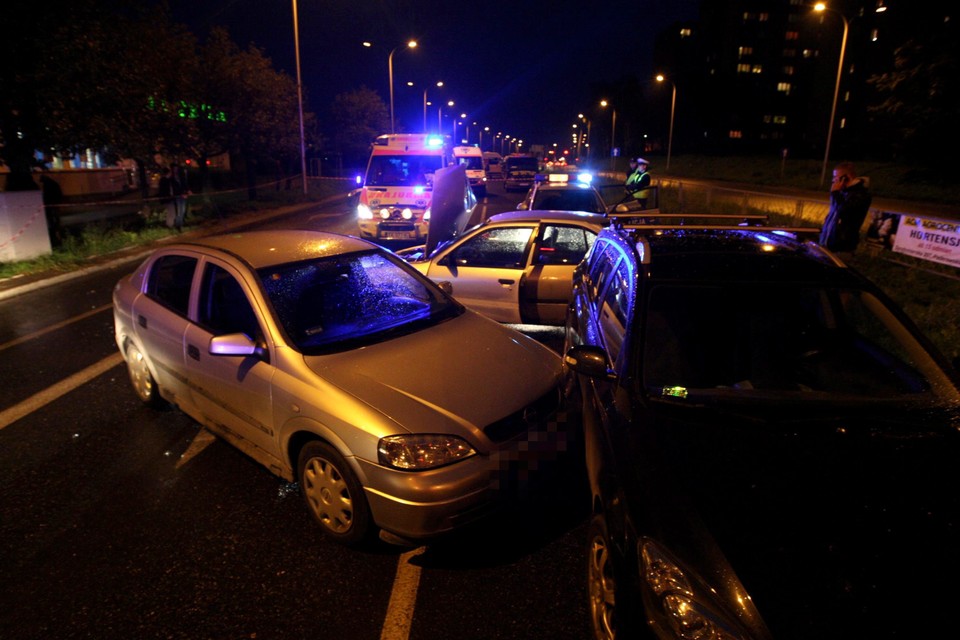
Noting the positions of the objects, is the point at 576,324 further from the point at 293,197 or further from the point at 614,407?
the point at 293,197

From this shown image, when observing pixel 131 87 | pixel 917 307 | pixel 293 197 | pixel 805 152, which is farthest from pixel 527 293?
pixel 805 152

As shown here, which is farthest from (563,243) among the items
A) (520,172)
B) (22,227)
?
(520,172)

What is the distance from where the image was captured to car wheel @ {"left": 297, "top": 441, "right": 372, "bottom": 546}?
3217 mm

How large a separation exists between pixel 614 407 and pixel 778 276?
1.20m

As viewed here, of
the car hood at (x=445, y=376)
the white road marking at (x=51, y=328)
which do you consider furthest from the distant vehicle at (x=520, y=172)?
the car hood at (x=445, y=376)

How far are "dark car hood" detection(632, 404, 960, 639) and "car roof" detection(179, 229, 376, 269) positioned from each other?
271 cm

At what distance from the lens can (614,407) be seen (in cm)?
300

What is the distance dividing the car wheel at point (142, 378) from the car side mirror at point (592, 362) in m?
3.63

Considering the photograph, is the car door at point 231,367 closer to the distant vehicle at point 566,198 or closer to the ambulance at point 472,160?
the distant vehicle at point 566,198

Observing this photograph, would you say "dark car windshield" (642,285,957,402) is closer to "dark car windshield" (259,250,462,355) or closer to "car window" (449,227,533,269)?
"dark car windshield" (259,250,462,355)

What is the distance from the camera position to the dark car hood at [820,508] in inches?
71.3

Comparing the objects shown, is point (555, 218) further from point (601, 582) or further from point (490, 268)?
point (601, 582)

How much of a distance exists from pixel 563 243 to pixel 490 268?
Result: 96 centimetres

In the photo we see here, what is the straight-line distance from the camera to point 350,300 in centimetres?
420
